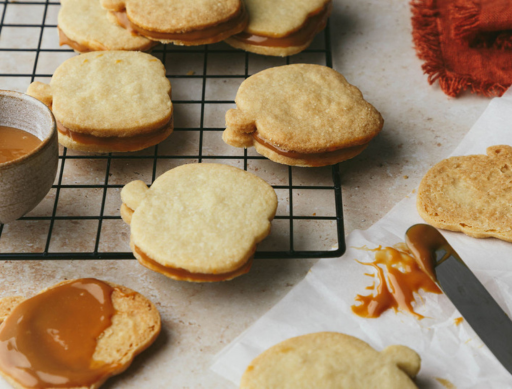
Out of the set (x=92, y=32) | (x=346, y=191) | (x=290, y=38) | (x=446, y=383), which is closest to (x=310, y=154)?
(x=346, y=191)

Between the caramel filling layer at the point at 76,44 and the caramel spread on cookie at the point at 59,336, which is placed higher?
the caramel filling layer at the point at 76,44

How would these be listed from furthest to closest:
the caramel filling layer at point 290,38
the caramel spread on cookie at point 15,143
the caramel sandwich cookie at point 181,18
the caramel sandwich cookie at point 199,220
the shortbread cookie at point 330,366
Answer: the caramel filling layer at point 290,38, the caramel sandwich cookie at point 181,18, the caramel spread on cookie at point 15,143, the caramel sandwich cookie at point 199,220, the shortbread cookie at point 330,366

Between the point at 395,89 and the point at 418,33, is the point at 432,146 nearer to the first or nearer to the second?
the point at 395,89

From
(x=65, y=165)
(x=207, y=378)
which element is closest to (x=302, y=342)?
(x=207, y=378)

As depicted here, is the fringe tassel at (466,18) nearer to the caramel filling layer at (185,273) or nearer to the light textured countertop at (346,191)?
the light textured countertop at (346,191)

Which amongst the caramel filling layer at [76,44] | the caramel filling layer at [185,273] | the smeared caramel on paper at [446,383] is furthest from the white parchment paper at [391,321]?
the caramel filling layer at [76,44]

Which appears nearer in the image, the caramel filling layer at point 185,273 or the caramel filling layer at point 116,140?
the caramel filling layer at point 185,273

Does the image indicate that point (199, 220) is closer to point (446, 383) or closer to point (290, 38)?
Result: point (446, 383)

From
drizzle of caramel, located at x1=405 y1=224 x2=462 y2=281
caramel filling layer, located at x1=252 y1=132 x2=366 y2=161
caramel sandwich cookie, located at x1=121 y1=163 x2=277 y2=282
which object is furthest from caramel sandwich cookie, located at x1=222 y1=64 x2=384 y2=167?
drizzle of caramel, located at x1=405 y1=224 x2=462 y2=281
